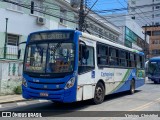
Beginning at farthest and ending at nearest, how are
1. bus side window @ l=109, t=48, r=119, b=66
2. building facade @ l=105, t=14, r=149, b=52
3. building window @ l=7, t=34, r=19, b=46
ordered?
building facade @ l=105, t=14, r=149, b=52
building window @ l=7, t=34, r=19, b=46
bus side window @ l=109, t=48, r=119, b=66

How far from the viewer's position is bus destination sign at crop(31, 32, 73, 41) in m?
11.7

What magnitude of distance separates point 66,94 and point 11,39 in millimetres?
11815

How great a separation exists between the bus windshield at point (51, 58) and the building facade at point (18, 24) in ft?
17.9

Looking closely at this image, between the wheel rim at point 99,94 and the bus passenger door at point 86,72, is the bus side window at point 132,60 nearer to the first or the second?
the wheel rim at point 99,94

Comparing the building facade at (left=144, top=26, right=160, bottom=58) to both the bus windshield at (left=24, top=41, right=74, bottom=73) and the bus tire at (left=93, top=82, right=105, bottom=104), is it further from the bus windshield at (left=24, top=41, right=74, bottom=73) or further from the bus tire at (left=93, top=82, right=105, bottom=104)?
the bus windshield at (left=24, top=41, right=74, bottom=73)

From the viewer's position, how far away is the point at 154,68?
3167 cm

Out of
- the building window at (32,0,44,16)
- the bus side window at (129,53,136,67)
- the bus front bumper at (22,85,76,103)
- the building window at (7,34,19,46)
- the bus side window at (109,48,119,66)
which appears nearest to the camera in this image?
the bus front bumper at (22,85,76,103)

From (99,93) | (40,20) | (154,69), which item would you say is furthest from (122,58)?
(154,69)

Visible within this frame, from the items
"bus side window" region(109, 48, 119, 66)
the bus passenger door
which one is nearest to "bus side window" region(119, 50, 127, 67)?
"bus side window" region(109, 48, 119, 66)

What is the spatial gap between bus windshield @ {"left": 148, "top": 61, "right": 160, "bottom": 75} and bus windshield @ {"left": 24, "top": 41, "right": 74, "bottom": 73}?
849 inches

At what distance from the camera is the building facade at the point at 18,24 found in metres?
17.4

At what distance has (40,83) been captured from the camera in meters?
11.5

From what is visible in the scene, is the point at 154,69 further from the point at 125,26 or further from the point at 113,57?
the point at 125,26

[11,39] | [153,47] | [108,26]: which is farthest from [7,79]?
[153,47]
